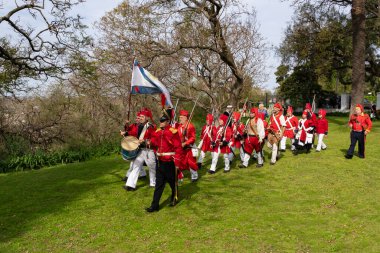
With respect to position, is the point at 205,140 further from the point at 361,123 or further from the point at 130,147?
the point at 361,123

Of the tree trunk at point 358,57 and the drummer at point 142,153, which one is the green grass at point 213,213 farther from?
the tree trunk at point 358,57

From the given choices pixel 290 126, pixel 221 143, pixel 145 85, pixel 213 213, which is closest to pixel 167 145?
pixel 213 213

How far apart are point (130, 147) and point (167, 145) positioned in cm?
142

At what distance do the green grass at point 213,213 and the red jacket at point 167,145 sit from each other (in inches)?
44.7

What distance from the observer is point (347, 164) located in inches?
448

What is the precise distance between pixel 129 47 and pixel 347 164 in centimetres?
1345

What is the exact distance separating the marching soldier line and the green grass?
19.3 inches

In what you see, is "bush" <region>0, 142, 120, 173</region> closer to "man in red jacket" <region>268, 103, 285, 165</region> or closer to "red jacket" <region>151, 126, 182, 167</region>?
"man in red jacket" <region>268, 103, 285, 165</region>

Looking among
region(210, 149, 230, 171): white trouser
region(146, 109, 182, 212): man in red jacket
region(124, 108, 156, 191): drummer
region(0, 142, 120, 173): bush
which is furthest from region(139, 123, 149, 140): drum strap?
region(0, 142, 120, 173): bush

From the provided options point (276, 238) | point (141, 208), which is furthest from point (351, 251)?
point (141, 208)

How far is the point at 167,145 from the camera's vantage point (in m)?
7.70

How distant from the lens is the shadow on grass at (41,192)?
24.7 feet

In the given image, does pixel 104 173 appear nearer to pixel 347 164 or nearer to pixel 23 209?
pixel 23 209

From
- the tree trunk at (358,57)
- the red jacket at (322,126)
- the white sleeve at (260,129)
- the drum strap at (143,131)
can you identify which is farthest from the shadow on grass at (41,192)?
the tree trunk at (358,57)
